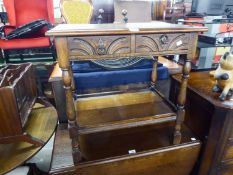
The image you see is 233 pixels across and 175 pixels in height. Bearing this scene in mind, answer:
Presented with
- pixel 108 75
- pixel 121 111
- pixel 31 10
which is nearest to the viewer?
pixel 121 111

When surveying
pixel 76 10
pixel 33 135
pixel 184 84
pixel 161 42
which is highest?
pixel 76 10

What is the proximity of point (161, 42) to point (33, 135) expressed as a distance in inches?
34.9

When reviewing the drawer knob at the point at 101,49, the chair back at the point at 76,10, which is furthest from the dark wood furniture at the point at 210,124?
the chair back at the point at 76,10

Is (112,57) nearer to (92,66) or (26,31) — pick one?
(92,66)

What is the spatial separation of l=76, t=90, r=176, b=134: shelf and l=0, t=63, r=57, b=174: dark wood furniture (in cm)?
23

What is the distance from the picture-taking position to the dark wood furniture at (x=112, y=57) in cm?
77

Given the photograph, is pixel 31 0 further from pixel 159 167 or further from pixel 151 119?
pixel 159 167

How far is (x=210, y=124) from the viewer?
3.32 feet

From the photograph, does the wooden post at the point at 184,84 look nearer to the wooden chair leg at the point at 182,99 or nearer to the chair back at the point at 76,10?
the wooden chair leg at the point at 182,99

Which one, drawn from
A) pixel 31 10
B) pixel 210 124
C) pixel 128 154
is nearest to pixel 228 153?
pixel 210 124

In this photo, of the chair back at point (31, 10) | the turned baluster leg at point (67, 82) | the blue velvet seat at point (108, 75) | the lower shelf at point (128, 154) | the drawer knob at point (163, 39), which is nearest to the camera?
the turned baluster leg at point (67, 82)

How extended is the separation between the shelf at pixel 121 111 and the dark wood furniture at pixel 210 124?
16 cm

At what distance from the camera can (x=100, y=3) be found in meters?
2.95

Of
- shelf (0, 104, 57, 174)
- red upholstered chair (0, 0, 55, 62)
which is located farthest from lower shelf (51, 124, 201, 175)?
red upholstered chair (0, 0, 55, 62)
